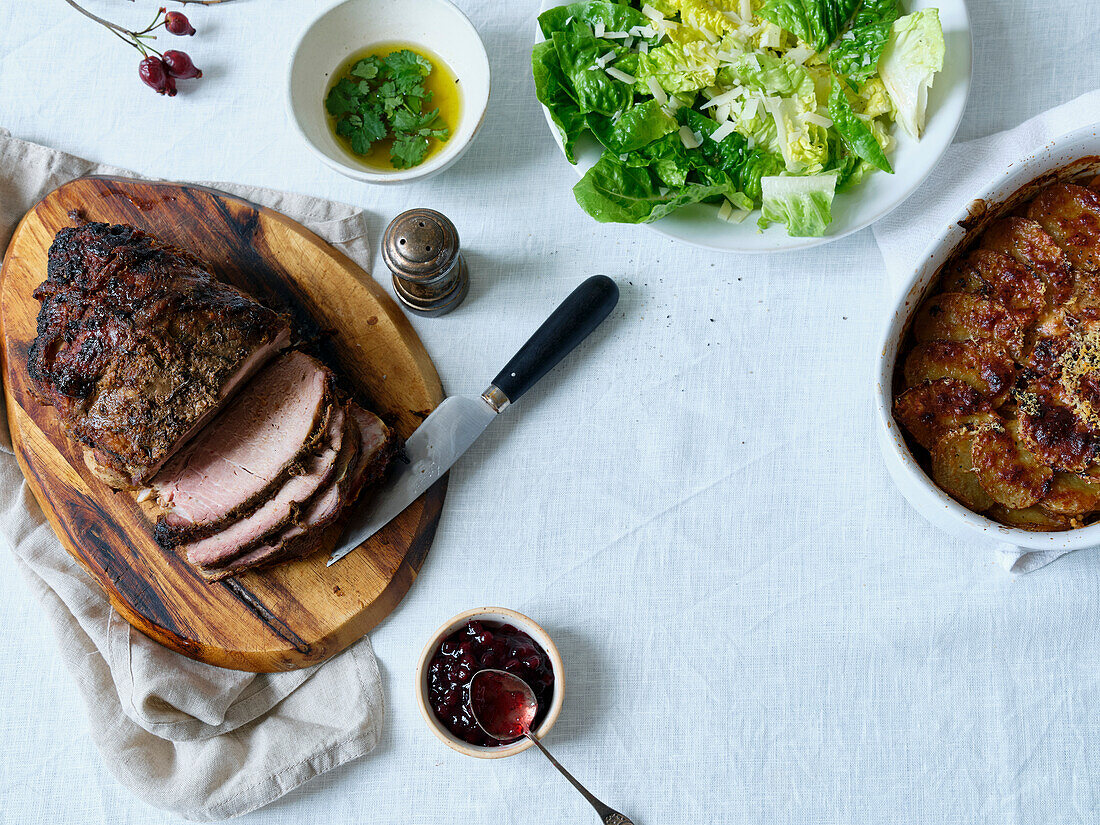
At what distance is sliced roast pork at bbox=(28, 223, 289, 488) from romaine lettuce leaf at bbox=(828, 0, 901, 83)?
5.75 feet

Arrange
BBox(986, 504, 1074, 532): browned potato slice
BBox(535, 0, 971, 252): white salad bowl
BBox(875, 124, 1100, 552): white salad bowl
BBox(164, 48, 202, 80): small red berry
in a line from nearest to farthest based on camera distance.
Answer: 1. BBox(875, 124, 1100, 552): white salad bowl
2. BBox(986, 504, 1074, 532): browned potato slice
3. BBox(535, 0, 971, 252): white salad bowl
4. BBox(164, 48, 202, 80): small red berry

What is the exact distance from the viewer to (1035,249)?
2.18m

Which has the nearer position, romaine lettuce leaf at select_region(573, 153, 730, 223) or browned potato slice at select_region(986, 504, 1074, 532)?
browned potato slice at select_region(986, 504, 1074, 532)

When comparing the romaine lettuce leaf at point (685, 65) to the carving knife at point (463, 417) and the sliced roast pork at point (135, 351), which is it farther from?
the sliced roast pork at point (135, 351)

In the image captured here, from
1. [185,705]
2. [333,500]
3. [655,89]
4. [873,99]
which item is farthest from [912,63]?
[185,705]

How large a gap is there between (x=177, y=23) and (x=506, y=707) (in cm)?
241

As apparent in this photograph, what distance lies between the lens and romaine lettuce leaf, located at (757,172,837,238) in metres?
2.21

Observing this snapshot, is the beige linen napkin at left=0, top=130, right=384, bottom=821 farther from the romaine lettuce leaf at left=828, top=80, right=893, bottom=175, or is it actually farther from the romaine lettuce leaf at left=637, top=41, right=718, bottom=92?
the romaine lettuce leaf at left=828, top=80, right=893, bottom=175

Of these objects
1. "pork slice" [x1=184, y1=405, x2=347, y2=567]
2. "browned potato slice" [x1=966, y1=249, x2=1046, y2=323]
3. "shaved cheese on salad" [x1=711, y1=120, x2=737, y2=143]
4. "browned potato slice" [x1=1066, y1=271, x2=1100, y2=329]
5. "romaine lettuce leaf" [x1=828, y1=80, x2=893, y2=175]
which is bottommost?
"browned potato slice" [x1=1066, y1=271, x2=1100, y2=329]

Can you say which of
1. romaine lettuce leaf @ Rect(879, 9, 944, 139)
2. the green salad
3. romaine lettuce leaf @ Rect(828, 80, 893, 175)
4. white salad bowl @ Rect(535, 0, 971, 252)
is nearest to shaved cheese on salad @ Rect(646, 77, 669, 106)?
the green salad

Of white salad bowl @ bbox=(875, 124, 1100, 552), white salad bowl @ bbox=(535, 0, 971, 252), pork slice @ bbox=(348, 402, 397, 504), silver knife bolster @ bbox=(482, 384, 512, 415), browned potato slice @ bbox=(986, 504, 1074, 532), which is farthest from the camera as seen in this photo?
silver knife bolster @ bbox=(482, 384, 512, 415)

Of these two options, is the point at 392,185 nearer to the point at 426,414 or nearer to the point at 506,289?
the point at 506,289

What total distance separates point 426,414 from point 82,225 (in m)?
1.21

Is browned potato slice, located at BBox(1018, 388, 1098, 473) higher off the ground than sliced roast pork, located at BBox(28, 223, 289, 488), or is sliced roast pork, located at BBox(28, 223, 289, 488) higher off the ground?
sliced roast pork, located at BBox(28, 223, 289, 488)
